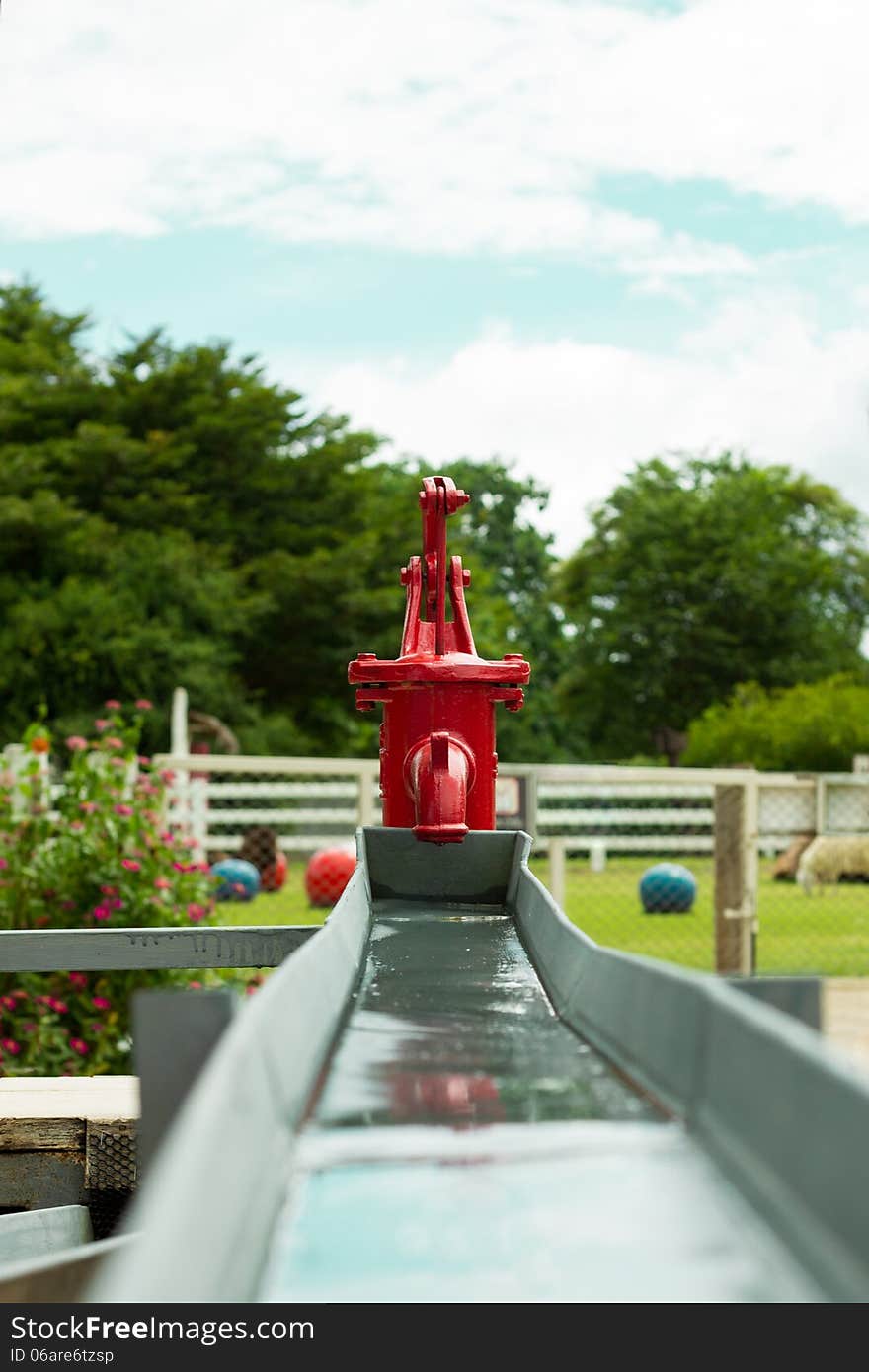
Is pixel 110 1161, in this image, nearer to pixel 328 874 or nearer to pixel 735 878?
pixel 735 878

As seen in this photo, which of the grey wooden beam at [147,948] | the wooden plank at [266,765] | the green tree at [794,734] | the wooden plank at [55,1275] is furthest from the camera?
the green tree at [794,734]

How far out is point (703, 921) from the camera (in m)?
11.6

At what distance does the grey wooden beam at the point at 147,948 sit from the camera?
7.77 ft

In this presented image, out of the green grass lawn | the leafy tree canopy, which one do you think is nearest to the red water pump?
the green grass lawn

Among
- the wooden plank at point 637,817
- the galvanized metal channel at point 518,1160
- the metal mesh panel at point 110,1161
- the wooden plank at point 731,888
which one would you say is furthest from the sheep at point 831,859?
the galvanized metal channel at point 518,1160

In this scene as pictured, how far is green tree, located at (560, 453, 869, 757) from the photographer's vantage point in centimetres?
2895

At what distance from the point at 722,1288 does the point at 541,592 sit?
3220cm

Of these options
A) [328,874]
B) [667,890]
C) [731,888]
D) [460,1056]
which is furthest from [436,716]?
[667,890]

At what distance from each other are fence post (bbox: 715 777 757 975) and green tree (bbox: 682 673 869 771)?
495 inches

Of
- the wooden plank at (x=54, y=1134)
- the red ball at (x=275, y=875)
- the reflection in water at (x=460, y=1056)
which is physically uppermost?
the reflection in water at (x=460, y=1056)

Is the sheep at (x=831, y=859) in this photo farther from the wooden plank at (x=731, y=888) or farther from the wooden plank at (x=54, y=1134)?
the wooden plank at (x=54, y=1134)

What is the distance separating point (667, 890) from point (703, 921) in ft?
1.41

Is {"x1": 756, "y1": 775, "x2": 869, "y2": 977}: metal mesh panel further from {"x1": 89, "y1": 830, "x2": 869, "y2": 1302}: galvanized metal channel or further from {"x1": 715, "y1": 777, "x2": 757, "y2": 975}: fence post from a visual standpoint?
{"x1": 89, "y1": 830, "x2": 869, "y2": 1302}: galvanized metal channel

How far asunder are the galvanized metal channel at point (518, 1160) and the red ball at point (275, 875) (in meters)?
12.1
